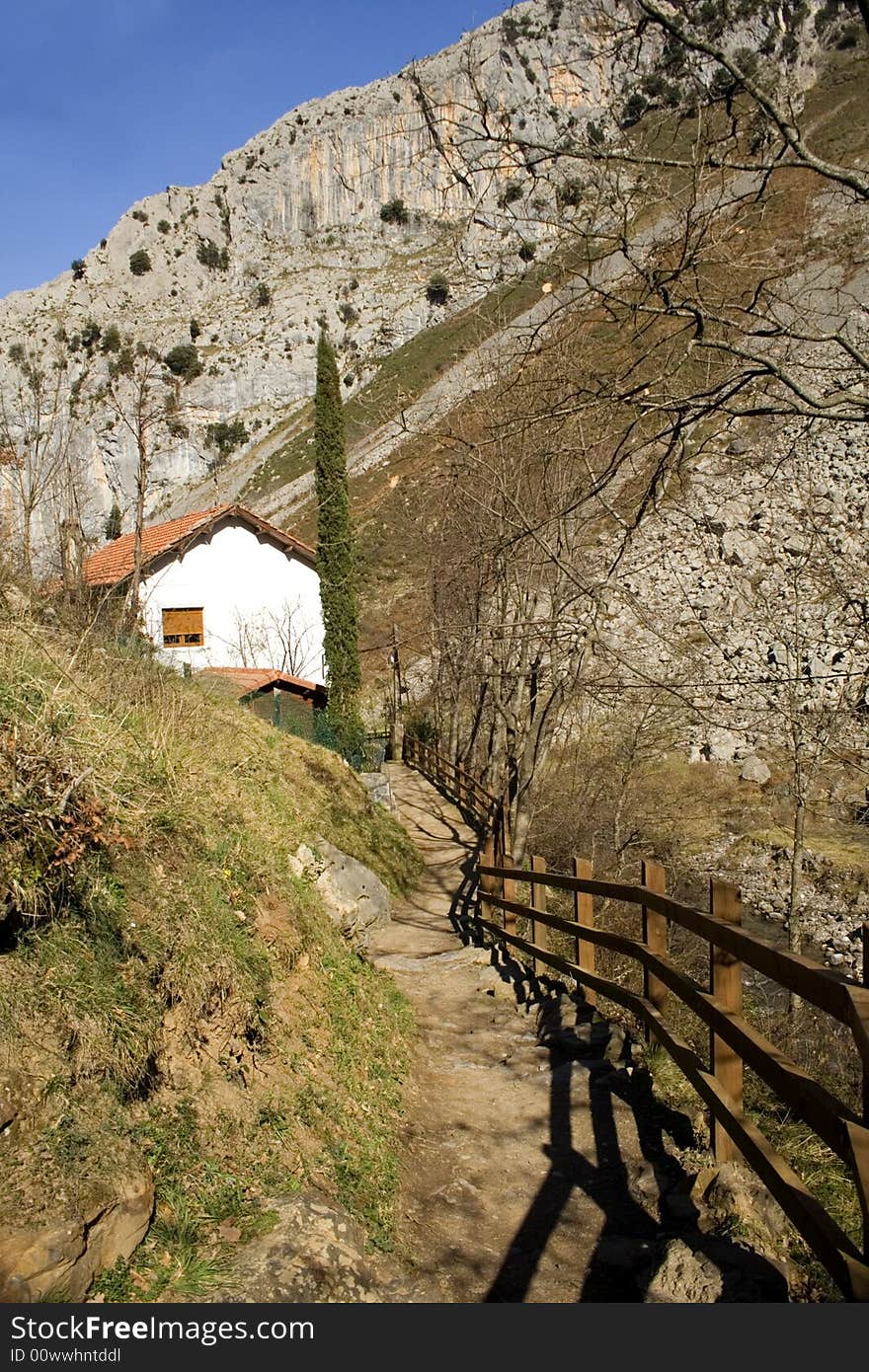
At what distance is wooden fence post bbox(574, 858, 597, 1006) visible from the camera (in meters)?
7.66

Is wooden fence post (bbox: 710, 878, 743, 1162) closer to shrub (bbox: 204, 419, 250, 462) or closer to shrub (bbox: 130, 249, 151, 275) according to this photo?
shrub (bbox: 204, 419, 250, 462)

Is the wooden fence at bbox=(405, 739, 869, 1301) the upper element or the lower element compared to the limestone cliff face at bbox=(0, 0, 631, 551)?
lower

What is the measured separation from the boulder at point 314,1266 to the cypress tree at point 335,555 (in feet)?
81.8

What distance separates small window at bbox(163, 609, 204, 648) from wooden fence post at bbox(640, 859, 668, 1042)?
28856 millimetres

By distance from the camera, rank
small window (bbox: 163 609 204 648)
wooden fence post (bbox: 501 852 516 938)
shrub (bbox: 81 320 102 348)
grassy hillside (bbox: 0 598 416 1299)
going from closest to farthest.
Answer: grassy hillside (bbox: 0 598 416 1299)
wooden fence post (bbox: 501 852 516 938)
small window (bbox: 163 609 204 648)
shrub (bbox: 81 320 102 348)

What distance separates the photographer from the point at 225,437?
9281cm

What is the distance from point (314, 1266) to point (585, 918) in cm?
426

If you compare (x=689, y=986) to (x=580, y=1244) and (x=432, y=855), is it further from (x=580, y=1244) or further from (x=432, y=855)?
(x=432, y=855)

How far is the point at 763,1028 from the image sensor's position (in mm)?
10227

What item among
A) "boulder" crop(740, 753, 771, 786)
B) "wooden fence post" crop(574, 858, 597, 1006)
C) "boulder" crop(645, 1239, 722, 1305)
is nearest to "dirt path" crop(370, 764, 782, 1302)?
"boulder" crop(645, 1239, 722, 1305)

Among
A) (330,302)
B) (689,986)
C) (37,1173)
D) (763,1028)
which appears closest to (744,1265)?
(689,986)

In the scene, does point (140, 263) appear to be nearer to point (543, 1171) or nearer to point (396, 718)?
point (396, 718)

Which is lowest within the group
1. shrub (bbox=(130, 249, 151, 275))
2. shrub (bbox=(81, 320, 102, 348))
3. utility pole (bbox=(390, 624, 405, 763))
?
utility pole (bbox=(390, 624, 405, 763))

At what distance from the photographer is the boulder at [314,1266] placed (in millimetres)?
3611
